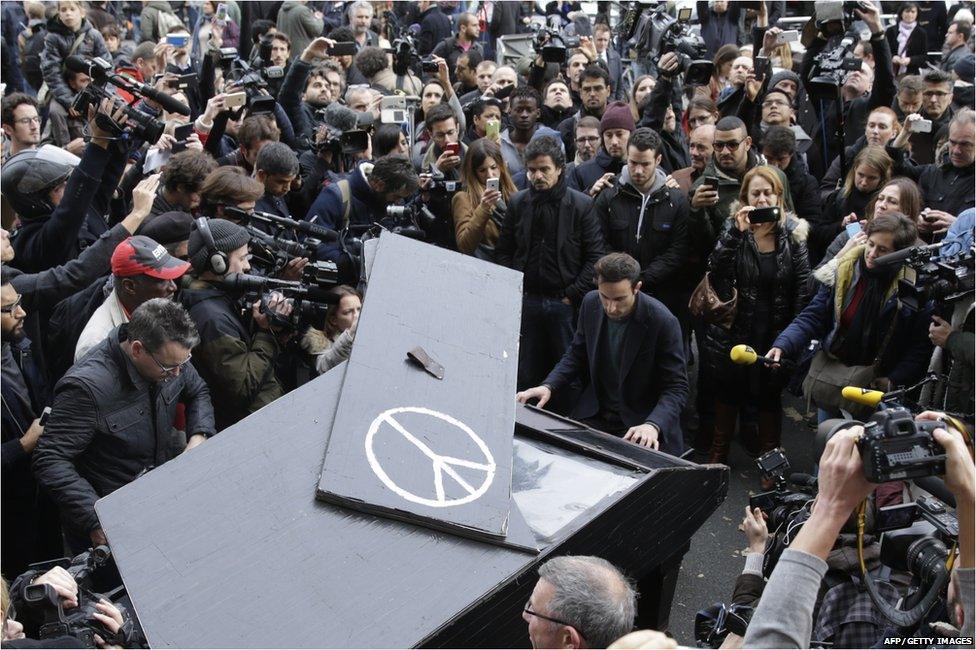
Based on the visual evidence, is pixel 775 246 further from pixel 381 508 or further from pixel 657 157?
pixel 381 508

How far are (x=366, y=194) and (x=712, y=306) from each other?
225 cm

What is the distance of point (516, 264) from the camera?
6875 millimetres

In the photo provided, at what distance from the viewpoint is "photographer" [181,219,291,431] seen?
16.5ft

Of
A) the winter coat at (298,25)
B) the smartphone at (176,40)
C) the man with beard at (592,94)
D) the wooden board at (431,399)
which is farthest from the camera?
the winter coat at (298,25)

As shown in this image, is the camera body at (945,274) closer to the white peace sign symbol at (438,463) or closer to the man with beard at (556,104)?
the white peace sign symbol at (438,463)

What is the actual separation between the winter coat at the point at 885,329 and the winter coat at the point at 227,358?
2832mm

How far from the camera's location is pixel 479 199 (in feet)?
23.5

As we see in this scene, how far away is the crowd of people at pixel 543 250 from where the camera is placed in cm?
438

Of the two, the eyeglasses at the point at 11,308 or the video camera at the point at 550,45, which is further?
the video camera at the point at 550,45

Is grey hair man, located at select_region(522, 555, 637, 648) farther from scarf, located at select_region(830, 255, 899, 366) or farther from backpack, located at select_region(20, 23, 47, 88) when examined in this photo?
backpack, located at select_region(20, 23, 47, 88)

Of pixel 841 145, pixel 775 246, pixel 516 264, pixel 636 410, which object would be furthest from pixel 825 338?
pixel 841 145

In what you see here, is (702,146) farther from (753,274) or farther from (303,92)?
(303,92)

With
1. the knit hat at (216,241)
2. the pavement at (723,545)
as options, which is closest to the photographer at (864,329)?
the pavement at (723,545)

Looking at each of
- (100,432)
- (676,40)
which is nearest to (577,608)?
(100,432)
